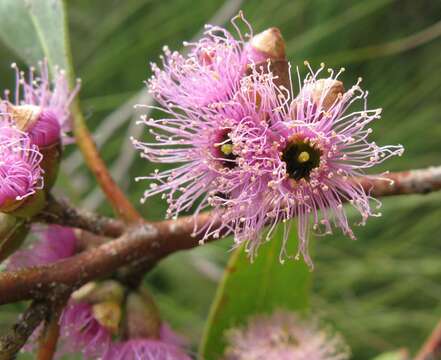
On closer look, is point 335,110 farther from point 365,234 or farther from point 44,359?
point 365,234

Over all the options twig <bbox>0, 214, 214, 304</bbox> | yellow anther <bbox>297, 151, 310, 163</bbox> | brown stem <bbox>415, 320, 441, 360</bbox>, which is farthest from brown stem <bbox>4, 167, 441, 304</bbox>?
brown stem <bbox>415, 320, 441, 360</bbox>

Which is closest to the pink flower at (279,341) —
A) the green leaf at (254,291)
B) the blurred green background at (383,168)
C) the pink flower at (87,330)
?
the green leaf at (254,291)

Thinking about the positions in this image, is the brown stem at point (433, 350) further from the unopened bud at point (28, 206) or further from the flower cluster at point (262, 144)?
the unopened bud at point (28, 206)

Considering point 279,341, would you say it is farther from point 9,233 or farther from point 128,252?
point 9,233

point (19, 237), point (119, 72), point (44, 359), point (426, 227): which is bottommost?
point (44, 359)

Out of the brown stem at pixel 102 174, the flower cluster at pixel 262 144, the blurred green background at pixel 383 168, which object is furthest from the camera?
the blurred green background at pixel 383 168

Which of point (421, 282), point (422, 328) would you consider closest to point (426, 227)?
point (421, 282)

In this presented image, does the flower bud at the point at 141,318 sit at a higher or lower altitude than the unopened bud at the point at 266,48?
lower
